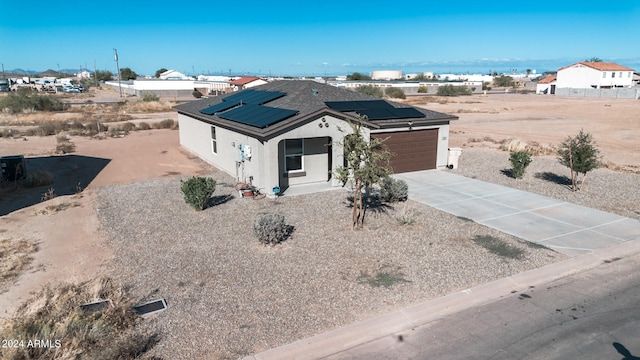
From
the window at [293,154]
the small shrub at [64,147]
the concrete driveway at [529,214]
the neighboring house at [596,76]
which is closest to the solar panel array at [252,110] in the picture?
the window at [293,154]

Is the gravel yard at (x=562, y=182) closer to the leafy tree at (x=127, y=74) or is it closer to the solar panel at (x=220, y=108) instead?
the solar panel at (x=220, y=108)

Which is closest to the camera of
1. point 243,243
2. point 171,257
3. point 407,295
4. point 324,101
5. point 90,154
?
point 407,295

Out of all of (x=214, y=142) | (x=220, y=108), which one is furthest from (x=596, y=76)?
(x=214, y=142)

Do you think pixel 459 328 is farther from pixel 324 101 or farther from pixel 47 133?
pixel 47 133

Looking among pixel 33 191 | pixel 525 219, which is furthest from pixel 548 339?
pixel 33 191

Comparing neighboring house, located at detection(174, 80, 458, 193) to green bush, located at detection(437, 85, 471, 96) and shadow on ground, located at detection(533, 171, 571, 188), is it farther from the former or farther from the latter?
green bush, located at detection(437, 85, 471, 96)

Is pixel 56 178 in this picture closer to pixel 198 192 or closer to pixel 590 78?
pixel 198 192
